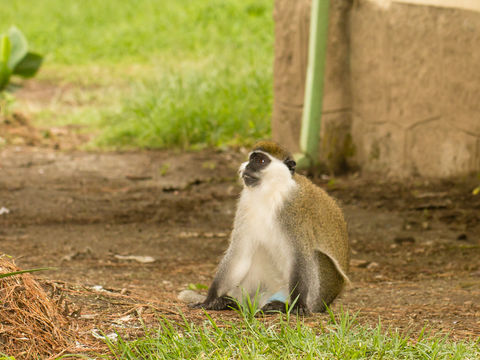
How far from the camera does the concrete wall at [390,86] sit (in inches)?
262

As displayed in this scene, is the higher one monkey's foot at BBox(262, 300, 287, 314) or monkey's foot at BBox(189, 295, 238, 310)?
monkey's foot at BBox(262, 300, 287, 314)

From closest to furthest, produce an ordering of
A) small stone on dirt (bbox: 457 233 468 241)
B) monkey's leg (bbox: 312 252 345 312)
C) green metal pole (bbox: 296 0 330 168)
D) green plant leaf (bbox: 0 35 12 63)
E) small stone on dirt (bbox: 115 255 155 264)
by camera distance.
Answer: monkey's leg (bbox: 312 252 345 312) < small stone on dirt (bbox: 115 255 155 264) < small stone on dirt (bbox: 457 233 468 241) < green metal pole (bbox: 296 0 330 168) < green plant leaf (bbox: 0 35 12 63)

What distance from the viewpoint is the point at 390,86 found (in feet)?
24.1

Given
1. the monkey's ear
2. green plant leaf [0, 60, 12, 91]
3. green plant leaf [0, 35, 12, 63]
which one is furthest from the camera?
green plant leaf [0, 60, 12, 91]

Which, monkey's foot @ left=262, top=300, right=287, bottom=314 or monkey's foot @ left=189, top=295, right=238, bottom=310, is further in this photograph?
monkey's foot @ left=189, top=295, right=238, bottom=310

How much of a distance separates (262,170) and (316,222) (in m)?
0.44

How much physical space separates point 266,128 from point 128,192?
7.03ft

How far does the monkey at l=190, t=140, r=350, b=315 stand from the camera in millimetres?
4113

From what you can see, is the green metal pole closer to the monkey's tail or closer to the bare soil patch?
the bare soil patch

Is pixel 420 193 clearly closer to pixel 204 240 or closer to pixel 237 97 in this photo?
pixel 204 240

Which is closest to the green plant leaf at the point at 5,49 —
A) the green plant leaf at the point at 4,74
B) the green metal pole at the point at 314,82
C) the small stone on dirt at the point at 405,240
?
the green plant leaf at the point at 4,74

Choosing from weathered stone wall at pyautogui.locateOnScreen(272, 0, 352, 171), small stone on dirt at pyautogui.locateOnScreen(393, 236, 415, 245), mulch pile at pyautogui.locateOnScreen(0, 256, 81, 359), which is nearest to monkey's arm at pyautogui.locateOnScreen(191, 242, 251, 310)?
mulch pile at pyautogui.locateOnScreen(0, 256, 81, 359)

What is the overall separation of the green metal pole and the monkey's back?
10.5 feet

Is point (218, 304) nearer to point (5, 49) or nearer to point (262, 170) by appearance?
point (262, 170)
